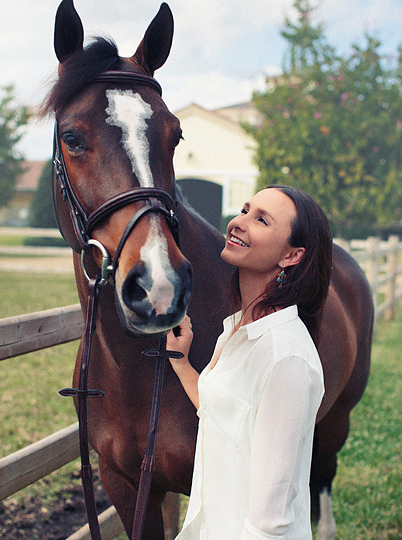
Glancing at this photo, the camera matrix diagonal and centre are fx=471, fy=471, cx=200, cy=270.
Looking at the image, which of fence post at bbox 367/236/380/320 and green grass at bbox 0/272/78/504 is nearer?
green grass at bbox 0/272/78/504

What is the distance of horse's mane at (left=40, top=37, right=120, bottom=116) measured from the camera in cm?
153

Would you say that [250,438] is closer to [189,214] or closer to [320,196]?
[189,214]

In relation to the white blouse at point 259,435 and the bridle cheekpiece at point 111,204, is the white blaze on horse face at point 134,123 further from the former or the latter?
the white blouse at point 259,435

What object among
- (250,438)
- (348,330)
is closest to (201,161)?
(348,330)

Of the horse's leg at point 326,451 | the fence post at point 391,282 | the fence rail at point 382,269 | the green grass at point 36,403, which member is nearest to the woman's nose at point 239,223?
the horse's leg at point 326,451

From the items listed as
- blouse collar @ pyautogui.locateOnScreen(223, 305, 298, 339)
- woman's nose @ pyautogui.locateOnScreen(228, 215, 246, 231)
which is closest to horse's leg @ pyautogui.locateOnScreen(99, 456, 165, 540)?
blouse collar @ pyautogui.locateOnScreen(223, 305, 298, 339)

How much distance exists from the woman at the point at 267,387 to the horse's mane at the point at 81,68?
71 cm

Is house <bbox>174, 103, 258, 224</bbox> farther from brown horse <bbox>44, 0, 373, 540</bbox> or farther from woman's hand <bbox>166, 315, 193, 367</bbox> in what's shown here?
woman's hand <bbox>166, 315, 193, 367</bbox>

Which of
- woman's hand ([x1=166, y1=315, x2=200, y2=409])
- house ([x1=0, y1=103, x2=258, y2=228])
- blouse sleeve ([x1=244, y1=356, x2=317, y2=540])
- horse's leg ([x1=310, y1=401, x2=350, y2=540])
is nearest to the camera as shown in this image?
blouse sleeve ([x1=244, y1=356, x2=317, y2=540])

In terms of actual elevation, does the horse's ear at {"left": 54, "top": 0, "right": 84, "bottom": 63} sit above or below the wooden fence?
above

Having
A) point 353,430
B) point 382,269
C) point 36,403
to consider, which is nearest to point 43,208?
point 382,269

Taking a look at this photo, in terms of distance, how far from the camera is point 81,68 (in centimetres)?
154

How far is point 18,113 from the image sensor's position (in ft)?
72.9

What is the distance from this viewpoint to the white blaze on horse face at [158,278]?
1191 mm
